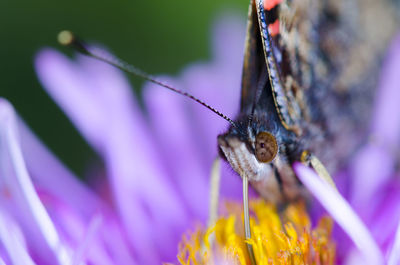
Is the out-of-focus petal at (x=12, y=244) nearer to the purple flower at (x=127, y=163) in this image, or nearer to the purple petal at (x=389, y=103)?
the purple flower at (x=127, y=163)

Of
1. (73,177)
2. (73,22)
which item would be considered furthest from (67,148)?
(73,22)

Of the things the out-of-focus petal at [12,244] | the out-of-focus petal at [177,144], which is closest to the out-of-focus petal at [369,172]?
the out-of-focus petal at [177,144]

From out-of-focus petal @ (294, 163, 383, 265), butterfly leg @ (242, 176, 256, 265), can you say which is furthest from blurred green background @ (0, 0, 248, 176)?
out-of-focus petal @ (294, 163, 383, 265)

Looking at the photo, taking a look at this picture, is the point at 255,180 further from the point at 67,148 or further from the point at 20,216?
the point at 67,148

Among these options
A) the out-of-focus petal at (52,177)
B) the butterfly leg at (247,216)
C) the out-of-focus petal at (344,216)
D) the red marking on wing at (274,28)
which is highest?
the out-of-focus petal at (52,177)

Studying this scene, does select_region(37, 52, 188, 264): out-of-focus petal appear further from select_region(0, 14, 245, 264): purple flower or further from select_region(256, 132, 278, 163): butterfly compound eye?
select_region(256, 132, 278, 163): butterfly compound eye

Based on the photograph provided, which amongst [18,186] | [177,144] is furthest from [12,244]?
[177,144]

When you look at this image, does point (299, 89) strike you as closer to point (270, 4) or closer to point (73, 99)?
point (270, 4)
